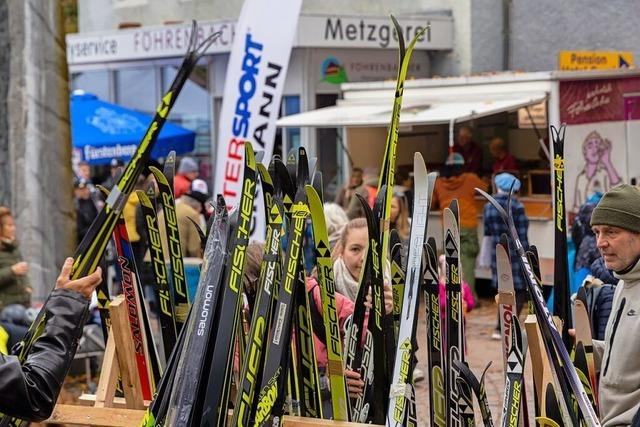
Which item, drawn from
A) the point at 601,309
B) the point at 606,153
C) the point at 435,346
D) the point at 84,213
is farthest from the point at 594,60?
the point at 435,346

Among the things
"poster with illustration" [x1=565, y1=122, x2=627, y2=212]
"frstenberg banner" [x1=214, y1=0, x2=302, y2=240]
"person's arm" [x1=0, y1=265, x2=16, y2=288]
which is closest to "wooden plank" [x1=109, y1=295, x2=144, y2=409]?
"frstenberg banner" [x1=214, y1=0, x2=302, y2=240]

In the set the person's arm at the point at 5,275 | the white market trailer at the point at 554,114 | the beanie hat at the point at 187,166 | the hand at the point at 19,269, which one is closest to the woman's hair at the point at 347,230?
the hand at the point at 19,269

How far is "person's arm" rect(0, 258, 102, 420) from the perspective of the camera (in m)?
3.44

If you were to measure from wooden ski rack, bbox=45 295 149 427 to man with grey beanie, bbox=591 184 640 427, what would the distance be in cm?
166

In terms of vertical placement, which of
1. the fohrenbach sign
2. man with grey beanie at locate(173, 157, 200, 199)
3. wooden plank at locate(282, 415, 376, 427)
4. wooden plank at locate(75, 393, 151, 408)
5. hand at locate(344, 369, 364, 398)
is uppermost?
the fohrenbach sign

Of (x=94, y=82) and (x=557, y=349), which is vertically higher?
(x=94, y=82)

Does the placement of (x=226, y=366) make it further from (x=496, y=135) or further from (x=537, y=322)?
(x=496, y=135)

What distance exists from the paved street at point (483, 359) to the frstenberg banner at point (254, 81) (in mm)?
1905

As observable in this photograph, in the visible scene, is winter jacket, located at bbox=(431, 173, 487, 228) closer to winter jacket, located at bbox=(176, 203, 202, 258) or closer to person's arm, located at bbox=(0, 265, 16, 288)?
winter jacket, located at bbox=(176, 203, 202, 258)

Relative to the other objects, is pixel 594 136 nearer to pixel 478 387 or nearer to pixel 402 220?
pixel 402 220

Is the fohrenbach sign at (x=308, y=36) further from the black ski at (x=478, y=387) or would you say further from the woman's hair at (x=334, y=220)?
the black ski at (x=478, y=387)

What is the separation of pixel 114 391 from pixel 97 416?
0.26m

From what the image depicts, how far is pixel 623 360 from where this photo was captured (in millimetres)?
4102

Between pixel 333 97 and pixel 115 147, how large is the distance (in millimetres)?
3188
